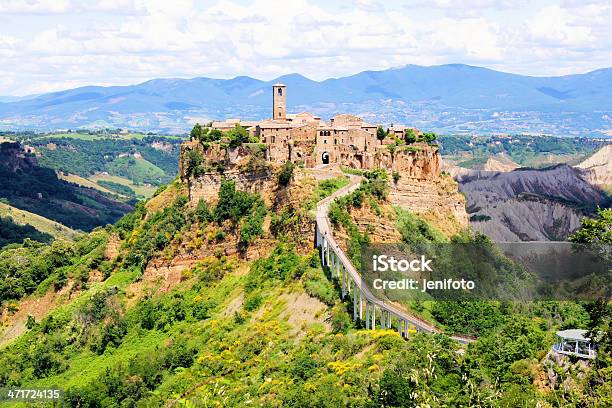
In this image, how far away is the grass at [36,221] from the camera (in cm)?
14031

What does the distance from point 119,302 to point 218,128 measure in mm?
14479

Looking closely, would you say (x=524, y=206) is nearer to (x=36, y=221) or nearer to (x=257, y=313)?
(x=257, y=313)

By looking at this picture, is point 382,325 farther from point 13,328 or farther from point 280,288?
point 13,328

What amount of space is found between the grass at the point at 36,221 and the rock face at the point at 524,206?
58086 mm

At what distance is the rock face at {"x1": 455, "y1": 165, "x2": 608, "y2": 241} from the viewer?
86.2 m

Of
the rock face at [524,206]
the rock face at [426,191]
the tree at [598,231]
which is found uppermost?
the tree at [598,231]

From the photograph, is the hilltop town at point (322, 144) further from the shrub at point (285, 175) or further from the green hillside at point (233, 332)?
the green hillside at point (233, 332)

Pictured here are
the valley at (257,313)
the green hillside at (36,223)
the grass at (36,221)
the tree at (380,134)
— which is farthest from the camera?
the grass at (36,221)

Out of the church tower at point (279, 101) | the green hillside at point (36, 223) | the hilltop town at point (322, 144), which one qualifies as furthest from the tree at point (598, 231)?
the green hillside at point (36, 223)

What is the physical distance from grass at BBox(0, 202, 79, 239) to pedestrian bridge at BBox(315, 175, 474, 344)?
89228mm

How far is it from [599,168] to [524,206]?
2129 inches

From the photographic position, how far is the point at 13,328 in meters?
69.2

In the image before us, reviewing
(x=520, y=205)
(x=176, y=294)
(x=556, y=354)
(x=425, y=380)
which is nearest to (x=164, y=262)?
(x=176, y=294)

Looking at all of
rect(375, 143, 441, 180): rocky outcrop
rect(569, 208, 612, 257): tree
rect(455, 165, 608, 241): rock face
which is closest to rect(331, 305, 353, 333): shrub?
rect(569, 208, 612, 257): tree
